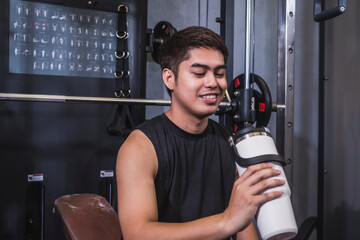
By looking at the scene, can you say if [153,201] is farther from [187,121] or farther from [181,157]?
[187,121]

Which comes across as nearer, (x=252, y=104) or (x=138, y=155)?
(x=138, y=155)

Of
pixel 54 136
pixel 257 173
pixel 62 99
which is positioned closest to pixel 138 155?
pixel 257 173

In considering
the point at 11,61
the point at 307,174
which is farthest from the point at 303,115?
the point at 11,61

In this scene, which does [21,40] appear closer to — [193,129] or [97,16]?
[97,16]

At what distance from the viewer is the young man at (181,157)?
1086mm

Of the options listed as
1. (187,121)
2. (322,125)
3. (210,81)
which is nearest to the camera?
(210,81)

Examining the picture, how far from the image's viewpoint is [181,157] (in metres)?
1.32

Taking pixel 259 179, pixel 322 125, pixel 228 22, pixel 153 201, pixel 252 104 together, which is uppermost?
pixel 228 22

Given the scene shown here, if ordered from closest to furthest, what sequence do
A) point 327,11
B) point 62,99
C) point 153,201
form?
point 153,201 < point 327,11 < point 62,99

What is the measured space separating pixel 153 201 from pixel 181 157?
0.87ft

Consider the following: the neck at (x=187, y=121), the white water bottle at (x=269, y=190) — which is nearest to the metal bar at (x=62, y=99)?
the neck at (x=187, y=121)

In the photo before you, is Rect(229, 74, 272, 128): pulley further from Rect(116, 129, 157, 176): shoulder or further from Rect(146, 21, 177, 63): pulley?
Rect(116, 129, 157, 176): shoulder

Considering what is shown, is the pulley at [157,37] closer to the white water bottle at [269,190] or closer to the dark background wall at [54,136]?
the dark background wall at [54,136]

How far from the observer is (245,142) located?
0.99 meters
